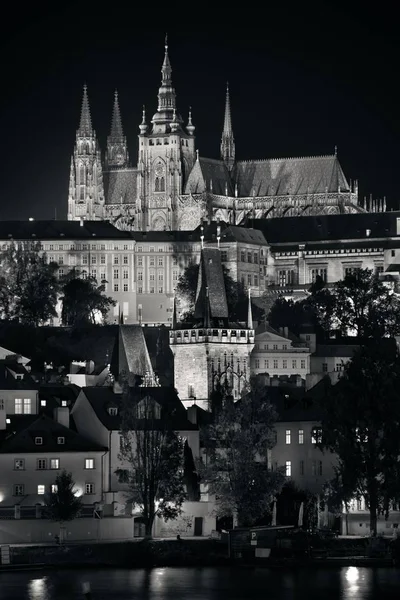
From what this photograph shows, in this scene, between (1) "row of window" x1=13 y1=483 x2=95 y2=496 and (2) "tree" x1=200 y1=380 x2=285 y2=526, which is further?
(2) "tree" x1=200 y1=380 x2=285 y2=526

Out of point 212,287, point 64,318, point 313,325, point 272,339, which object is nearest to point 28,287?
point 64,318

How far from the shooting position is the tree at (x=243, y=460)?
9331 centimetres

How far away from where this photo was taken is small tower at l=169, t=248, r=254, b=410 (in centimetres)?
11412

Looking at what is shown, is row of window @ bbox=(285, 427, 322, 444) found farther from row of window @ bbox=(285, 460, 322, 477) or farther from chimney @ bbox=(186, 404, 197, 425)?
chimney @ bbox=(186, 404, 197, 425)

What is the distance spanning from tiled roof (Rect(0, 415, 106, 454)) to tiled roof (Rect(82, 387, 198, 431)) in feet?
5.22

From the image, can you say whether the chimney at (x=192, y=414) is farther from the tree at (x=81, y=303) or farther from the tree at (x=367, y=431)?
the tree at (x=81, y=303)

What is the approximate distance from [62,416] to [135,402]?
3.17 metres

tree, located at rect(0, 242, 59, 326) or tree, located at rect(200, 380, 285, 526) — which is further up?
tree, located at rect(0, 242, 59, 326)

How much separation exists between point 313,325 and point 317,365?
1731 centimetres

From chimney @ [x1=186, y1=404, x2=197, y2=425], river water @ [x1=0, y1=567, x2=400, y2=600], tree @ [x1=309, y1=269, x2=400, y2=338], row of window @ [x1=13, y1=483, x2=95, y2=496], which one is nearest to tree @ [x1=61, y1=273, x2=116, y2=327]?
tree @ [x1=309, y1=269, x2=400, y2=338]

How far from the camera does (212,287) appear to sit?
117562 millimetres

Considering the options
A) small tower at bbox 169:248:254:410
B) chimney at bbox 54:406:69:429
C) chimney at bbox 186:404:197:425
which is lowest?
chimney at bbox 54:406:69:429

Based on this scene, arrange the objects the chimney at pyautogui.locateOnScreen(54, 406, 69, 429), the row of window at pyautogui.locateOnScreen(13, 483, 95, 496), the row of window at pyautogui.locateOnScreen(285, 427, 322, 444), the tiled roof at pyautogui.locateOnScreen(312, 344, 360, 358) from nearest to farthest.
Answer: the row of window at pyautogui.locateOnScreen(13, 483, 95, 496) → the chimney at pyautogui.locateOnScreen(54, 406, 69, 429) → the row of window at pyautogui.locateOnScreen(285, 427, 322, 444) → the tiled roof at pyautogui.locateOnScreen(312, 344, 360, 358)

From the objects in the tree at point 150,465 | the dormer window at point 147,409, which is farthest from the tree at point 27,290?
the tree at point 150,465
